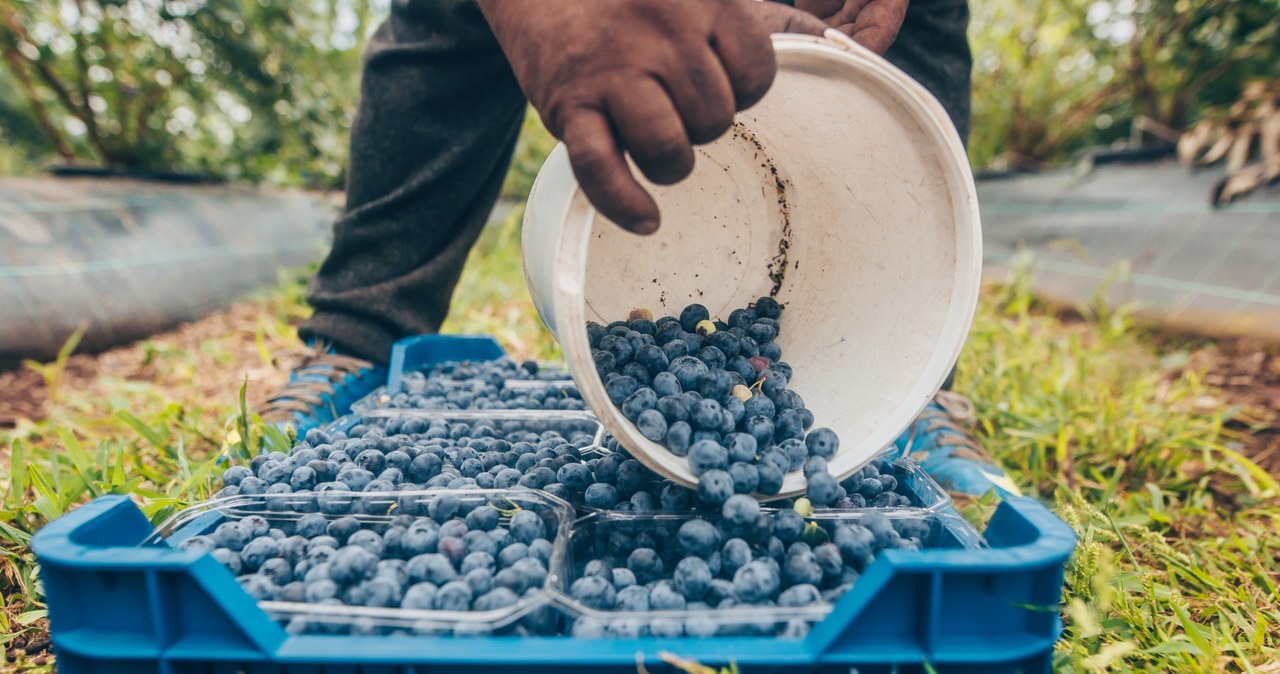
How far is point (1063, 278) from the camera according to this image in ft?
→ 11.5

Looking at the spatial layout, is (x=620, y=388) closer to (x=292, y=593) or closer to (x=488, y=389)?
(x=292, y=593)

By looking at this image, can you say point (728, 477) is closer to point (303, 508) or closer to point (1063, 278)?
point (303, 508)

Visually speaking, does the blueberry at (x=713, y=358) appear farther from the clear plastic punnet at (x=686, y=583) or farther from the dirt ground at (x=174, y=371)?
the dirt ground at (x=174, y=371)

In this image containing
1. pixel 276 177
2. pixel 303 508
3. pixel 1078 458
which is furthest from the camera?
pixel 276 177

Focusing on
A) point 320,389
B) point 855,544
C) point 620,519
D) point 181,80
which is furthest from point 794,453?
point 181,80

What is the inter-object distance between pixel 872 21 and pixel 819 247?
1.21 feet

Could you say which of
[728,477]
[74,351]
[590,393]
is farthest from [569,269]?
[74,351]

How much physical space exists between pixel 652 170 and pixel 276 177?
14.7ft

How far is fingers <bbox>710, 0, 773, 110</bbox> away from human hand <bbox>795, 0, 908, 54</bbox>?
1.46ft

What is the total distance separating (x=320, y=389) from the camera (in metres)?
1.76

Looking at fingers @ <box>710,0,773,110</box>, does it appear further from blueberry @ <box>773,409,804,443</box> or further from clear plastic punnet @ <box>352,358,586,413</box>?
clear plastic punnet @ <box>352,358,586,413</box>

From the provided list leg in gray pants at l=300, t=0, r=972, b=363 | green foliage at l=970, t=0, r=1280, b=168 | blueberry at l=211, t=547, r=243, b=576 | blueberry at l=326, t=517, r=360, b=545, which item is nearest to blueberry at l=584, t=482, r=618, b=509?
blueberry at l=326, t=517, r=360, b=545

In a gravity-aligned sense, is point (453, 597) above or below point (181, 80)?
below

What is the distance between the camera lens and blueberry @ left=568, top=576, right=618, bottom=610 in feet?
2.93
